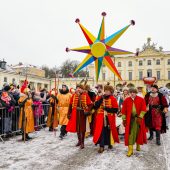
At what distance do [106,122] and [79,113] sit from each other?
983 millimetres

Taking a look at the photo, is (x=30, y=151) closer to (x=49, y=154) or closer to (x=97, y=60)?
(x=49, y=154)

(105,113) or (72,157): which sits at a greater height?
(105,113)

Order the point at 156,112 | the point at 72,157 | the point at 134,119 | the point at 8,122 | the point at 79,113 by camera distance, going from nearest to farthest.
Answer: the point at 72,157 → the point at 134,119 → the point at 79,113 → the point at 156,112 → the point at 8,122

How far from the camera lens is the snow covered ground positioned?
16.1 ft

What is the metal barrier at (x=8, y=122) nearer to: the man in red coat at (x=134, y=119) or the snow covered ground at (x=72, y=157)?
the snow covered ground at (x=72, y=157)

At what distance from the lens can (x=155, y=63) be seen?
7075 centimetres

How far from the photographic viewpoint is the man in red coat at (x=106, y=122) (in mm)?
6199

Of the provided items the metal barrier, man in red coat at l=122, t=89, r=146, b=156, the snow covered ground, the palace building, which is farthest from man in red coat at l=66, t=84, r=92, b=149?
the palace building

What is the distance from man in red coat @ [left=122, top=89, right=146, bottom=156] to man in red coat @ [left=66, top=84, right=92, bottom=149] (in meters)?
1.18

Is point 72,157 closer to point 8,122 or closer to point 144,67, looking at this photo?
point 8,122

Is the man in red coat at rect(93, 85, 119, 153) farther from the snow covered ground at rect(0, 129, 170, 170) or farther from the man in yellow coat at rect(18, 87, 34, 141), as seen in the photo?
the man in yellow coat at rect(18, 87, 34, 141)

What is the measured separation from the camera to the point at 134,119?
609 cm

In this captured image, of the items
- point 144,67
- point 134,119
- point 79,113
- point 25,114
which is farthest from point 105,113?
point 144,67

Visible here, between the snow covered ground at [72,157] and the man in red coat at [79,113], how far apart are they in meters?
0.45
